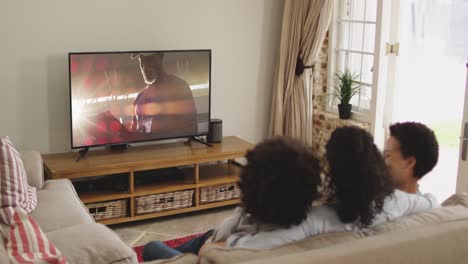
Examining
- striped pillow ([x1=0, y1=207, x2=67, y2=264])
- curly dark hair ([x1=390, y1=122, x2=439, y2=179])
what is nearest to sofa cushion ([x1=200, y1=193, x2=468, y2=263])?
curly dark hair ([x1=390, y1=122, x2=439, y2=179])

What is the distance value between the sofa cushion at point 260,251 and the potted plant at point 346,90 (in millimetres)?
3125

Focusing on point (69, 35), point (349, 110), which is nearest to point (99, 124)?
point (69, 35)

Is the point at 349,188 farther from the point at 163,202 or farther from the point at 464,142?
the point at 163,202

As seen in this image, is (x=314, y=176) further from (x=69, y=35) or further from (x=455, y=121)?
(x=69, y=35)

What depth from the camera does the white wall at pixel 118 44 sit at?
429 cm

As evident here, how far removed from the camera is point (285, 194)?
179 centimetres

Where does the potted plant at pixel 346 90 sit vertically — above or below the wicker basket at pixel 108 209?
above

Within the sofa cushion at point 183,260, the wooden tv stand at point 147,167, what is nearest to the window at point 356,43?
the wooden tv stand at point 147,167

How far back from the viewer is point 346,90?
488cm

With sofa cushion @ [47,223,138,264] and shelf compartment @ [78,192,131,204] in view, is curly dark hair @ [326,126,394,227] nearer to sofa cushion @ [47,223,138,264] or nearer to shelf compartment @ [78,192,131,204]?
sofa cushion @ [47,223,138,264]

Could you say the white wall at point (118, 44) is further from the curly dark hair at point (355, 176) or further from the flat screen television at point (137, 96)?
the curly dark hair at point (355, 176)

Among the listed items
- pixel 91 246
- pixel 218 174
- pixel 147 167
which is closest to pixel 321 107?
pixel 218 174

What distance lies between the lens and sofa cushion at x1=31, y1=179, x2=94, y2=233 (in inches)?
129

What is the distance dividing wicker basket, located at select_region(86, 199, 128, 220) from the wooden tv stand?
0.10ft
